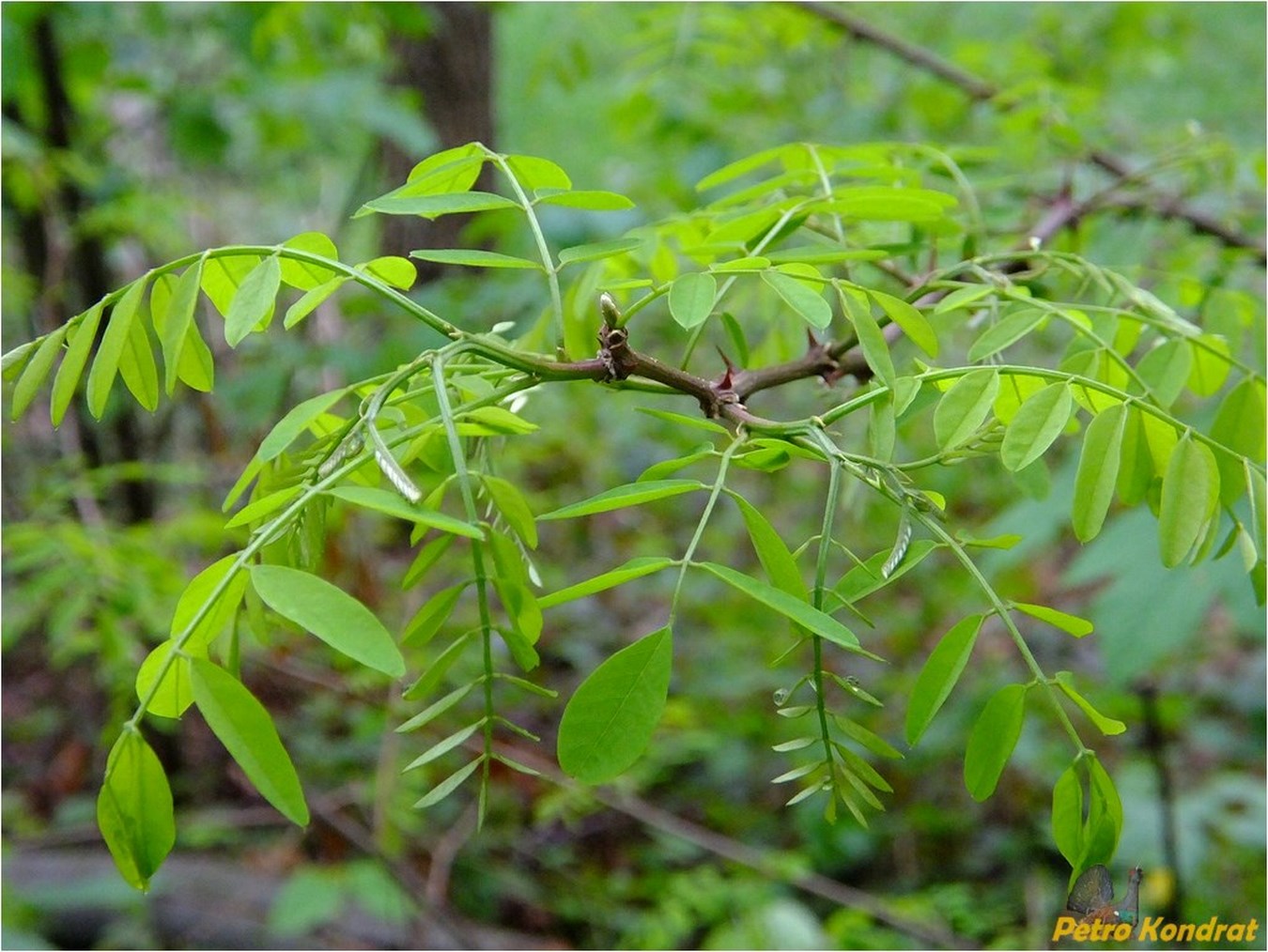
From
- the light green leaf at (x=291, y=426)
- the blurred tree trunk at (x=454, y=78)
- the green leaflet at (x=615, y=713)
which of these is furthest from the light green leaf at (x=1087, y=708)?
the blurred tree trunk at (x=454, y=78)

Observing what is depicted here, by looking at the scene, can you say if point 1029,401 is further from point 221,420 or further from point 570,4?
point 221,420

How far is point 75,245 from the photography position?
8.71ft

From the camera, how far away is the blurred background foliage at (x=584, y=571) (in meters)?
2.03

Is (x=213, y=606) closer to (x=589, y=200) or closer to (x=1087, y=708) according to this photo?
(x=589, y=200)

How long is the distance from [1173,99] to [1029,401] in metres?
4.03

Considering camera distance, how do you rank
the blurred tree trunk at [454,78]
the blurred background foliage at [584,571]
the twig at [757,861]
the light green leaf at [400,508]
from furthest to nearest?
the blurred tree trunk at [454,78], the twig at [757,861], the blurred background foliage at [584,571], the light green leaf at [400,508]

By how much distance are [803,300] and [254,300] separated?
0.34 m

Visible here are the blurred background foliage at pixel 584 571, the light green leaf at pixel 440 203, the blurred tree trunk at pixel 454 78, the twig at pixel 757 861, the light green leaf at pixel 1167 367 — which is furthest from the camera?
the blurred tree trunk at pixel 454 78

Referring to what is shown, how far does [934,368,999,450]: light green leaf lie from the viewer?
2.15ft

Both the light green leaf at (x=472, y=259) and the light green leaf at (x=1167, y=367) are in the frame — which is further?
the light green leaf at (x=1167, y=367)

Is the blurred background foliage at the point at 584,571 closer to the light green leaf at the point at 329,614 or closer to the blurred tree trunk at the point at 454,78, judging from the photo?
the blurred tree trunk at the point at 454,78

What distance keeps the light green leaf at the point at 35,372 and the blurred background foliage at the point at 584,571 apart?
43.8 inches

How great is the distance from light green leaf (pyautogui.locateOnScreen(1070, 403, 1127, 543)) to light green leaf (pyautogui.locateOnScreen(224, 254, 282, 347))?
50cm

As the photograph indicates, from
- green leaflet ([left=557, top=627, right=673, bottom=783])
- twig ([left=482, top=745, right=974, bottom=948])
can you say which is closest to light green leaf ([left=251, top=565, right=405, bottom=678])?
green leaflet ([left=557, top=627, right=673, bottom=783])
